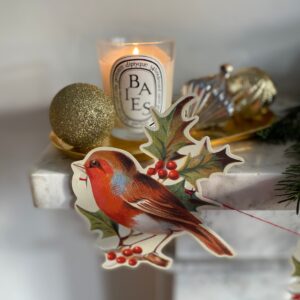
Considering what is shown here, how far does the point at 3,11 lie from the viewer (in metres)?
0.46

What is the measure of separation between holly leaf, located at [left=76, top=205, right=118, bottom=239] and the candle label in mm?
91

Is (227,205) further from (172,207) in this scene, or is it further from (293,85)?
(293,85)

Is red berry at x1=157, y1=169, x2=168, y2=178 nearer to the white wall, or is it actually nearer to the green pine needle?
the green pine needle

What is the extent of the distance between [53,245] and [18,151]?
0.17m

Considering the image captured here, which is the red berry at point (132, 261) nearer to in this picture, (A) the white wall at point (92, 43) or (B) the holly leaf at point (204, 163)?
(B) the holly leaf at point (204, 163)

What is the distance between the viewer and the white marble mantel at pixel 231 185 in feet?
1.05

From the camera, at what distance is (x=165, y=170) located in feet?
1.02

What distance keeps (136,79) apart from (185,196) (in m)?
0.11

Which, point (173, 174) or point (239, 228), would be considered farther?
point (239, 228)

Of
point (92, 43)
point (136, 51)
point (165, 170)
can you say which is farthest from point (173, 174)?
point (92, 43)

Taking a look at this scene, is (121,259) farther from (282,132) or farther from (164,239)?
(282,132)

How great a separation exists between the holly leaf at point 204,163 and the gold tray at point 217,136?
0.15ft

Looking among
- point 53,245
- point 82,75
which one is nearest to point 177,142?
point 82,75

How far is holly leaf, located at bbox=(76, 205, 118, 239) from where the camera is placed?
1.07ft
